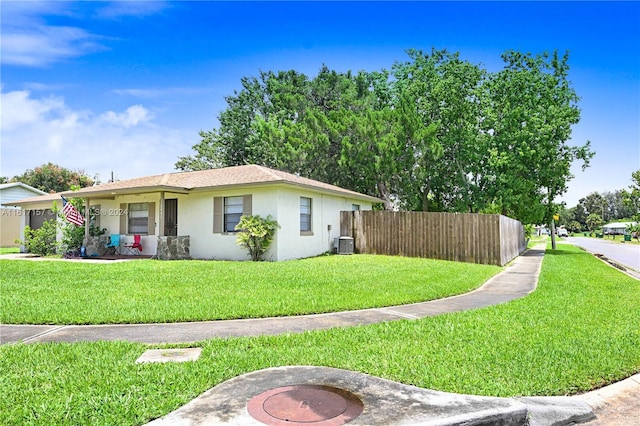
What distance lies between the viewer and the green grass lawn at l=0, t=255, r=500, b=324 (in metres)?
6.64

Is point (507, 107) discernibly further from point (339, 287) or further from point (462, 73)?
point (339, 287)

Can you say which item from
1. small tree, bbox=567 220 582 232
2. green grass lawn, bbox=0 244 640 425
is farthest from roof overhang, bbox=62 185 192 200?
small tree, bbox=567 220 582 232

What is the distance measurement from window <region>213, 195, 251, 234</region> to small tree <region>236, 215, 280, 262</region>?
84 centimetres

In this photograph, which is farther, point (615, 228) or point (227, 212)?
point (615, 228)

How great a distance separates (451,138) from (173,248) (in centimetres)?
1872

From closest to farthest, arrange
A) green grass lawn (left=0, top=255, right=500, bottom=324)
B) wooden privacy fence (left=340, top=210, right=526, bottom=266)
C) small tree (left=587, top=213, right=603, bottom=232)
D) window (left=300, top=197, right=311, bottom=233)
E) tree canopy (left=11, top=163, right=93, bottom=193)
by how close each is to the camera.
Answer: green grass lawn (left=0, top=255, right=500, bottom=324) → wooden privacy fence (left=340, top=210, right=526, bottom=266) → window (left=300, top=197, right=311, bottom=233) → tree canopy (left=11, top=163, right=93, bottom=193) → small tree (left=587, top=213, right=603, bottom=232)

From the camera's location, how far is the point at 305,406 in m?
3.34

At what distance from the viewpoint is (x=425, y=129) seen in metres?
24.4

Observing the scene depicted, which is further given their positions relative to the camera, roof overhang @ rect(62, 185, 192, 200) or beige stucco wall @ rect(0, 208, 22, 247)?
beige stucco wall @ rect(0, 208, 22, 247)

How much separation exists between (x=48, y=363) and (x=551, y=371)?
5.01 meters

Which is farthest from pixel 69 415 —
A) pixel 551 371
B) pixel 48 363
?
pixel 551 371

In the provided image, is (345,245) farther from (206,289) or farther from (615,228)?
(615,228)

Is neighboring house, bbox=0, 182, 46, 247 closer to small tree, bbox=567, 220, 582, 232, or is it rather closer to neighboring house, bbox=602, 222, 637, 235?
neighboring house, bbox=602, 222, 637, 235

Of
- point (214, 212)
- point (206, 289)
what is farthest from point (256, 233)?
point (206, 289)
